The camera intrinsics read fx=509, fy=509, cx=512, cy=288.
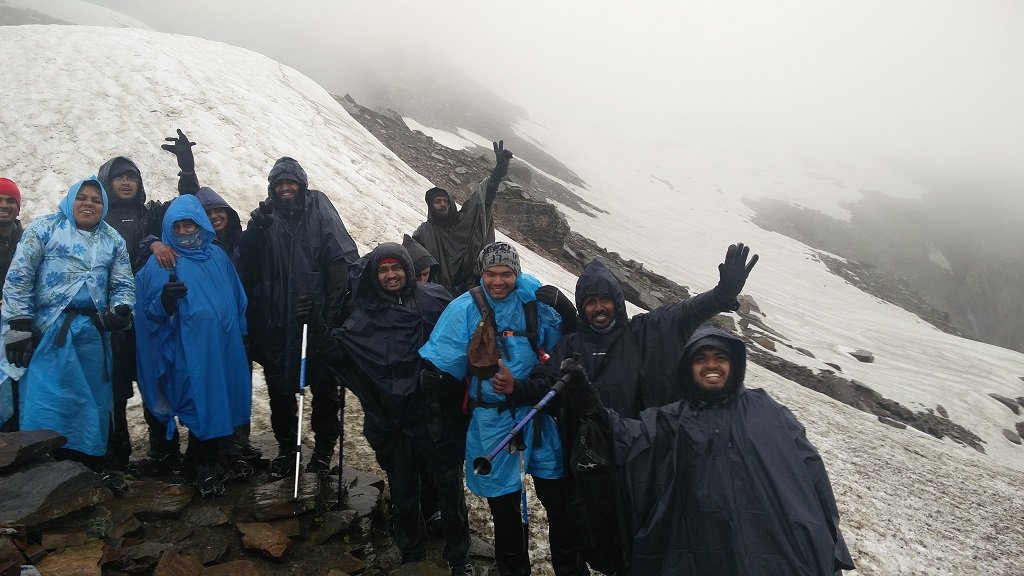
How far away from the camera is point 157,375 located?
187 inches

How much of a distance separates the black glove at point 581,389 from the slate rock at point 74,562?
3.36m

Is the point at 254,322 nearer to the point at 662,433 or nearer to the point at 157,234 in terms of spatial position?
the point at 157,234

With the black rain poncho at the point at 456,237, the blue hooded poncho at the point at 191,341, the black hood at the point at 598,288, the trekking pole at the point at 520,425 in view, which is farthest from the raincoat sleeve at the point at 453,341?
the black rain poncho at the point at 456,237

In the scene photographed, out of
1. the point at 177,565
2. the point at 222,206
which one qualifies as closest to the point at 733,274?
the point at 177,565

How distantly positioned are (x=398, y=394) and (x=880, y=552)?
6.67m

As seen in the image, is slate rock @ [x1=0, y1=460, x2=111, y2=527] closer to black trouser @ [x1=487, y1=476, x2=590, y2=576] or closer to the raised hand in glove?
the raised hand in glove

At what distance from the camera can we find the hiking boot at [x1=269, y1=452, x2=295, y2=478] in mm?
5340

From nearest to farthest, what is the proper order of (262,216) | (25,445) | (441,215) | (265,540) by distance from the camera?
(25,445)
(265,540)
(262,216)
(441,215)

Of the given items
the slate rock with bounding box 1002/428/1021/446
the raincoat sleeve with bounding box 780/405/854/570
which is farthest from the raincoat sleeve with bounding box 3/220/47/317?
the slate rock with bounding box 1002/428/1021/446

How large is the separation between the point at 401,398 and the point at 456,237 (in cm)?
341

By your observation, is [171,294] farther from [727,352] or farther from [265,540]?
[727,352]

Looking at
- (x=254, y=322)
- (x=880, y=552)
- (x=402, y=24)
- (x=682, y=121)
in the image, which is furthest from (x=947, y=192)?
(x=402, y=24)

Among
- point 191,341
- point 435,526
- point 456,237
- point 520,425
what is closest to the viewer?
point 520,425

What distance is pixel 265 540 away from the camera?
4.18 m
